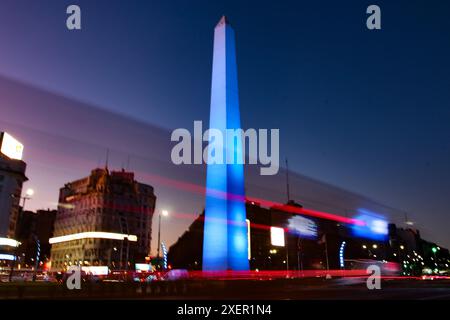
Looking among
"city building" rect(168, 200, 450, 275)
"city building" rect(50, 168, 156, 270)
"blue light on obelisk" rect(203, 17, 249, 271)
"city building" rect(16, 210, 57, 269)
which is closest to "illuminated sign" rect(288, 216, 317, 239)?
"city building" rect(168, 200, 450, 275)

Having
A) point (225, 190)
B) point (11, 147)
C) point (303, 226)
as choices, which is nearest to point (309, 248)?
point (303, 226)

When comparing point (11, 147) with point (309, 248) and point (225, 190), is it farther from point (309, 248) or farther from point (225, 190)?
point (309, 248)

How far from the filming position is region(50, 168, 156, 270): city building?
354ft

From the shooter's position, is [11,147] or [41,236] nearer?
[11,147]

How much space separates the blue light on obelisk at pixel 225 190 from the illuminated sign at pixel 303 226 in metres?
47.8

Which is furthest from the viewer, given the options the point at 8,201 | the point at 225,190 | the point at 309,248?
the point at 309,248

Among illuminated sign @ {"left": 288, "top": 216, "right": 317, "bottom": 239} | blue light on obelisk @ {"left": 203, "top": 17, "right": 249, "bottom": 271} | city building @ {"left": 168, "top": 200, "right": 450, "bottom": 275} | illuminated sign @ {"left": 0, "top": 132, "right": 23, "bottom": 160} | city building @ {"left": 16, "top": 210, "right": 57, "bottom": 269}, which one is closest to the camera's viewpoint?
blue light on obelisk @ {"left": 203, "top": 17, "right": 249, "bottom": 271}

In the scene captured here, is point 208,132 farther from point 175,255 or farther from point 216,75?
point 175,255

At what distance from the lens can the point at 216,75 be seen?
110 feet

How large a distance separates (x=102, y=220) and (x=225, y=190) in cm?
8869

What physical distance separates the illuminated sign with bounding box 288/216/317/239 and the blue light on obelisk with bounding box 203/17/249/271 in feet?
157

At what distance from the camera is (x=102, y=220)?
4350 inches

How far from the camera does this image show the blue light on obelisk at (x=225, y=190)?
29.2 meters

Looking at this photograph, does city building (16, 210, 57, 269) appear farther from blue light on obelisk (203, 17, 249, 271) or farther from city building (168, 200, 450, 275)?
blue light on obelisk (203, 17, 249, 271)
